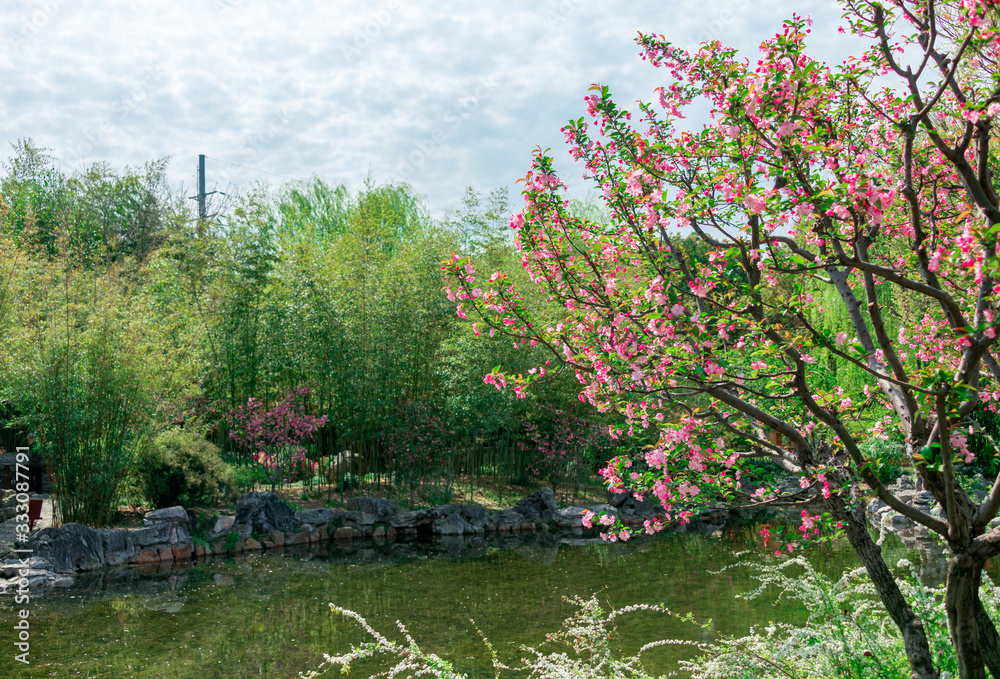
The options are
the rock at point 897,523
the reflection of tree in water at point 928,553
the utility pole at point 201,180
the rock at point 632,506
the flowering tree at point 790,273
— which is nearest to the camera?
the flowering tree at point 790,273

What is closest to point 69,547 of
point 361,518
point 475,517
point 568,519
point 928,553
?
point 361,518

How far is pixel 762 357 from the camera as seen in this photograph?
2.75 metres

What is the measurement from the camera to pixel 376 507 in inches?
427

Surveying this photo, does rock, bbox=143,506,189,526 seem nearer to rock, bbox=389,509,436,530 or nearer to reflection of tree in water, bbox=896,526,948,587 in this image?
rock, bbox=389,509,436,530

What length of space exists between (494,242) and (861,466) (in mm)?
12491

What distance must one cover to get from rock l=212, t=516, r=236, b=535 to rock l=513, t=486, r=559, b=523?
4.59 m

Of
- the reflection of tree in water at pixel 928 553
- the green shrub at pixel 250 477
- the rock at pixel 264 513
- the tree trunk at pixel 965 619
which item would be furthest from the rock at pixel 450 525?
the tree trunk at pixel 965 619

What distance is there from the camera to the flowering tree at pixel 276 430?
10.5 meters

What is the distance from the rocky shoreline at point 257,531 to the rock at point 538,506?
17 millimetres

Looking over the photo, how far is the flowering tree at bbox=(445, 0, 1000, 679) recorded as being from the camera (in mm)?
2070

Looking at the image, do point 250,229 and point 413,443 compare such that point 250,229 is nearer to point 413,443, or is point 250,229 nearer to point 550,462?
point 413,443

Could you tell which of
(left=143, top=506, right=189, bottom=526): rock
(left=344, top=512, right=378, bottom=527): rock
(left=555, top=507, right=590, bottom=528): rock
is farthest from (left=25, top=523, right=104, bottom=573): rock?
(left=555, top=507, right=590, bottom=528): rock

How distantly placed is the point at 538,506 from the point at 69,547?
22.6ft

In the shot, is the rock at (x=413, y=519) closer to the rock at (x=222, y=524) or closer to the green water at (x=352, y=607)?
the green water at (x=352, y=607)
